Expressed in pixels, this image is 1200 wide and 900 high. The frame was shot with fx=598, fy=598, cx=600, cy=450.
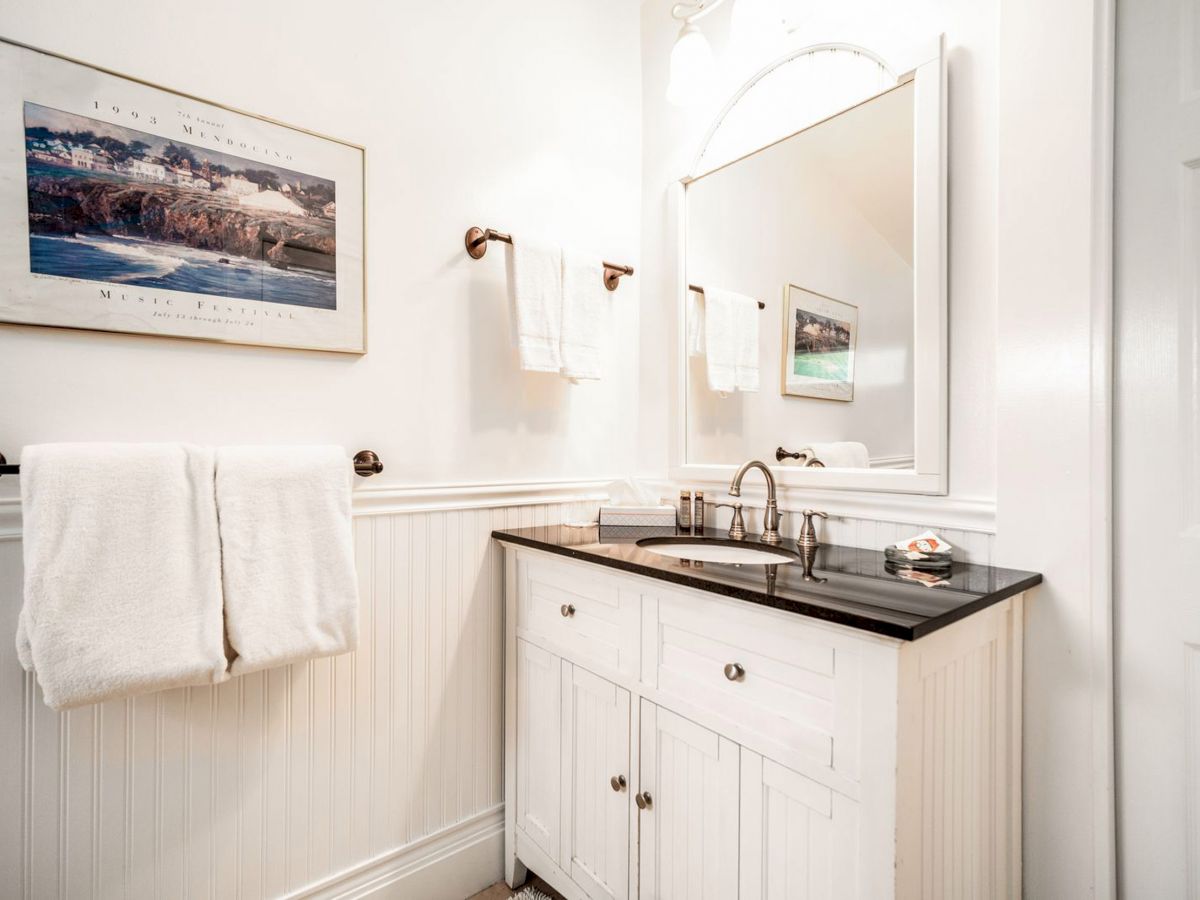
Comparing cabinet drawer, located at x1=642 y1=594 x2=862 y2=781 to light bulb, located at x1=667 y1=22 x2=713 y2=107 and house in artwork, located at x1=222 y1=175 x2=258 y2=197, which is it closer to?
house in artwork, located at x1=222 y1=175 x2=258 y2=197

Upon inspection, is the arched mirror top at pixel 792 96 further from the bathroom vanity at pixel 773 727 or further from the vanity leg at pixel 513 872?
the vanity leg at pixel 513 872

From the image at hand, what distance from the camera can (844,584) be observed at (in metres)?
1.06

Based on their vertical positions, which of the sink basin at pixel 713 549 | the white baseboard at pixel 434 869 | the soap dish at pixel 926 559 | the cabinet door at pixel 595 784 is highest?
the soap dish at pixel 926 559

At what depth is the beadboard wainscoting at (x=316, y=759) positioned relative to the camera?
3.52ft

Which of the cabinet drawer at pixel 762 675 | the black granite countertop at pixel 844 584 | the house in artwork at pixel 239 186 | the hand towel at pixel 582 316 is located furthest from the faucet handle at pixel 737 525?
the house in artwork at pixel 239 186

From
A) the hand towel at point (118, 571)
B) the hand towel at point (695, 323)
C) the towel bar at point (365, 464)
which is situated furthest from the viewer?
the hand towel at point (695, 323)

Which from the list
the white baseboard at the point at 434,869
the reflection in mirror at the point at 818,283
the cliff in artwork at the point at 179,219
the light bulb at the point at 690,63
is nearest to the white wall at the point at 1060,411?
the reflection in mirror at the point at 818,283

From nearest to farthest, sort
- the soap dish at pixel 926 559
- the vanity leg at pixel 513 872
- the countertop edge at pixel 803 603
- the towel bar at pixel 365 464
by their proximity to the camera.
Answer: the countertop edge at pixel 803 603 < the soap dish at pixel 926 559 < the towel bar at pixel 365 464 < the vanity leg at pixel 513 872

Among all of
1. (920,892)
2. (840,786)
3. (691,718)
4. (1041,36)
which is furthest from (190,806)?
(1041,36)

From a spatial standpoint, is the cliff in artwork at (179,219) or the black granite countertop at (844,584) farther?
the cliff in artwork at (179,219)

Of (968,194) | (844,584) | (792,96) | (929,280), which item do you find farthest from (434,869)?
(792,96)

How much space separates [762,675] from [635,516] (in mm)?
662

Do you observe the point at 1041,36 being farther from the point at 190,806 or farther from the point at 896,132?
the point at 190,806

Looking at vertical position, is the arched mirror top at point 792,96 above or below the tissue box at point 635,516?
above
